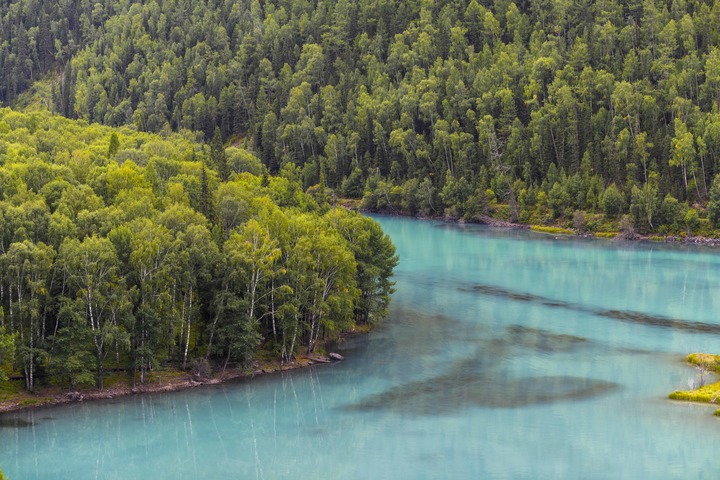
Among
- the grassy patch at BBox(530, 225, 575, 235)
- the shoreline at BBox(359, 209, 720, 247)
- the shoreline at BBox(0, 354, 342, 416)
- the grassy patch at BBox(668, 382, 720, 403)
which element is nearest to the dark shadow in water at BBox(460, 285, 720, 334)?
the grassy patch at BBox(668, 382, 720, 403)

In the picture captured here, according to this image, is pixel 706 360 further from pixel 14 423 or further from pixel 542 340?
pixel 14 423

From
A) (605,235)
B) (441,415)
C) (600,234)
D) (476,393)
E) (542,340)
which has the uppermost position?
(600,234)

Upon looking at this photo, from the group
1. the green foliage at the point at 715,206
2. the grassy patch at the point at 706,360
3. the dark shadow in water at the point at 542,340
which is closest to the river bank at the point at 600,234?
the green foliage at the point at 715,206

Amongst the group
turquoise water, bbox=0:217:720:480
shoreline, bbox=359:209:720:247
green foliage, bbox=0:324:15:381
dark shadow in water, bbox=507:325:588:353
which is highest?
shoreline, bbox=359:209:720:247

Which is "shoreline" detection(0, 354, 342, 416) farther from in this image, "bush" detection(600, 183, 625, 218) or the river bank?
"bush" detection(600, 183, 625, 218)

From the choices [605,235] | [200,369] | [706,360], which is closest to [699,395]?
[706,360]

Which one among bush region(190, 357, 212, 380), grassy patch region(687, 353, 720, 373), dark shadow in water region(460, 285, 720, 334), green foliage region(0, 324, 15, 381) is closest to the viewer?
green foliage region(0, 324, 15, 381)

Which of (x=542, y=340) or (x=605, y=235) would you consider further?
(x=605, y=235)

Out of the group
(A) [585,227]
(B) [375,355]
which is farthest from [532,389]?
(A) [585,227]

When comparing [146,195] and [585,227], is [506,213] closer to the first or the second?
[585,227]
